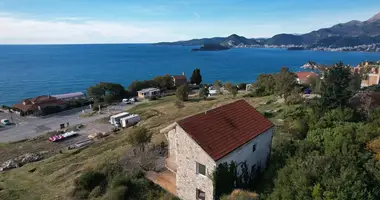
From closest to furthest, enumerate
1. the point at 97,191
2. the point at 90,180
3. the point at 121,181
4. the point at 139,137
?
the point at 121,181, the point at 97,191, the point at 90,180, the point at 139,137

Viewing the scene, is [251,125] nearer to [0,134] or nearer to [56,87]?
[0,134]

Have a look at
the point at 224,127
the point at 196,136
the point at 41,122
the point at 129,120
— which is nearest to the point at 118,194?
the point at 196,136

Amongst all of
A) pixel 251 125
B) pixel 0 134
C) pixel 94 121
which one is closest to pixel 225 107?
pixel 251 125

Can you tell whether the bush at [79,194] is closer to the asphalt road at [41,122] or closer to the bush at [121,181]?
A: the bush at [121,181]

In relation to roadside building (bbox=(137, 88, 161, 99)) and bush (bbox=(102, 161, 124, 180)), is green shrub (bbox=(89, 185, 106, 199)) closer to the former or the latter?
bush (bbox=(102, 161, 124, 180))

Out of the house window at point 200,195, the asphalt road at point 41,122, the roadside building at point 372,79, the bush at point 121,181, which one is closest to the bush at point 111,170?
the bush at point 121,181

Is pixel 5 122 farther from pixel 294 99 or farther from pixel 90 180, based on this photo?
pixel 294 99
